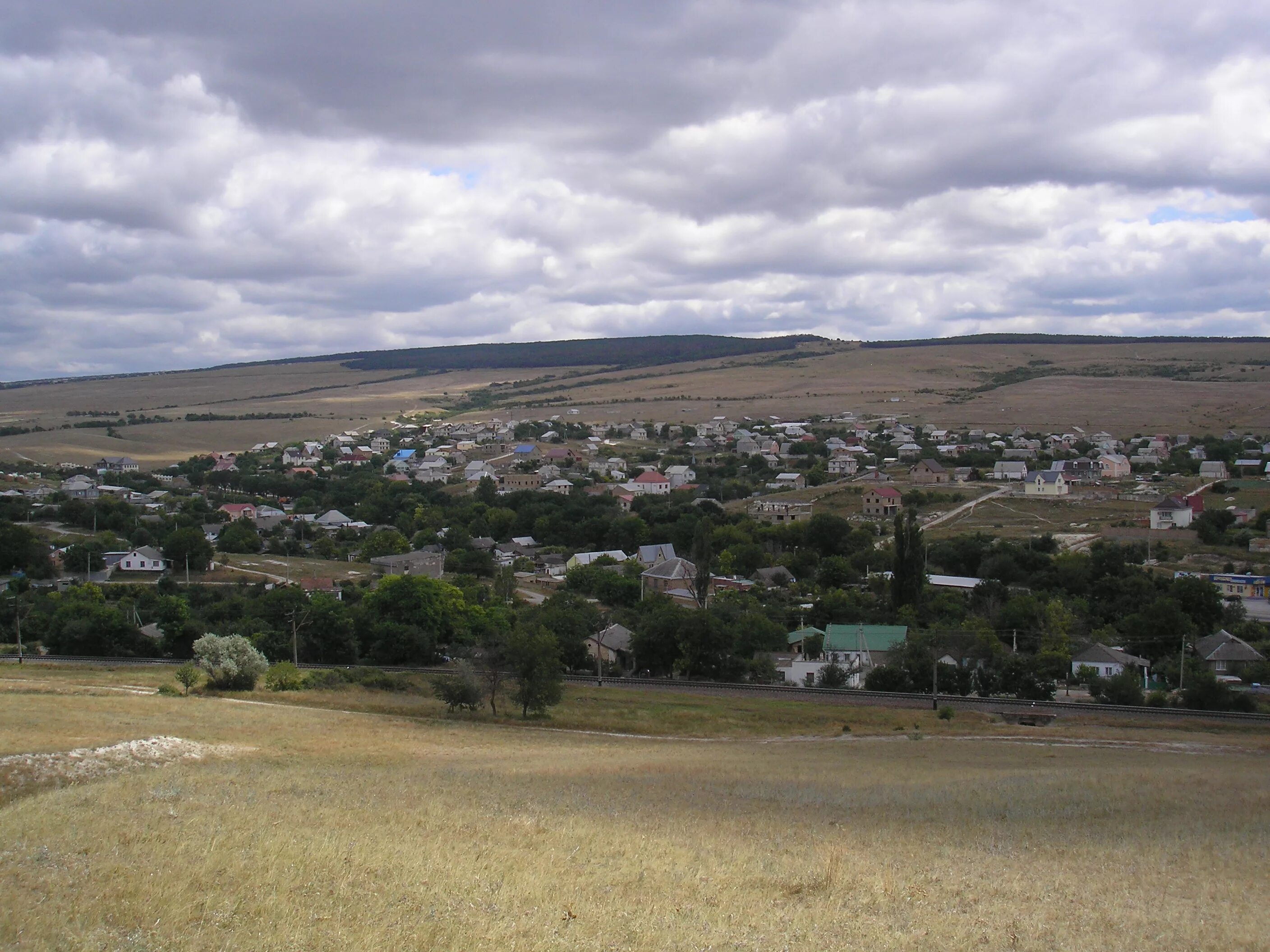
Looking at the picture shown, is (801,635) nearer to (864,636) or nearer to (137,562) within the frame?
(864,636)

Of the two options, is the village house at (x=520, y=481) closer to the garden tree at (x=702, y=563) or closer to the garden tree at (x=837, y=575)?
the garden tree at (x=837, y=575)

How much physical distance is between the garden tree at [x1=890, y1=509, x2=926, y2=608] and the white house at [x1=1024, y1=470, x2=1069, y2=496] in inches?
1462

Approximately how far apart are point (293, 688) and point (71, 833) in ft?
71.5

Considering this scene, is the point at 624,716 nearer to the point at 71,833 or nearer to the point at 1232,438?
the point at 71,833

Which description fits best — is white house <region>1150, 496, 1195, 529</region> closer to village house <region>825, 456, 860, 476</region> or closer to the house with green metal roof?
the house with green metal roof

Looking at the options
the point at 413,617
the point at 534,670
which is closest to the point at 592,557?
the point at 413,617

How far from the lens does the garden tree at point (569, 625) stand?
4116 cm

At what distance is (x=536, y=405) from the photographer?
176 metres

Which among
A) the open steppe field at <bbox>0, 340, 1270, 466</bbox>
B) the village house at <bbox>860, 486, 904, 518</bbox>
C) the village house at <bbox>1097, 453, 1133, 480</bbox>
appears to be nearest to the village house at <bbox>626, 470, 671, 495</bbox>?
the village house at <bbox>860, 486, 904, 518</bbox>

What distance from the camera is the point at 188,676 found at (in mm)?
30156

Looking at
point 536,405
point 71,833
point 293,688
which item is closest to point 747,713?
point 293,688

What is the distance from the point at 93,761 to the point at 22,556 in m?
52.3

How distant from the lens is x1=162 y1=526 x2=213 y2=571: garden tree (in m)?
63.5

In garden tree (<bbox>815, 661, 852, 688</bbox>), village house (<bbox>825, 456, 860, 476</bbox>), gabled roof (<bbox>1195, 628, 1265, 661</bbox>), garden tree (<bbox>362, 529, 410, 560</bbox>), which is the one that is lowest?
garden tree (<bbox>815, 661, 852, 688</bbox>)
